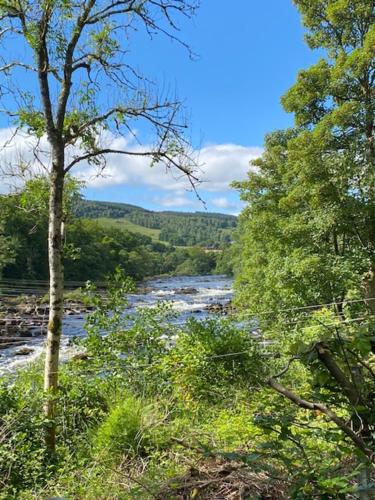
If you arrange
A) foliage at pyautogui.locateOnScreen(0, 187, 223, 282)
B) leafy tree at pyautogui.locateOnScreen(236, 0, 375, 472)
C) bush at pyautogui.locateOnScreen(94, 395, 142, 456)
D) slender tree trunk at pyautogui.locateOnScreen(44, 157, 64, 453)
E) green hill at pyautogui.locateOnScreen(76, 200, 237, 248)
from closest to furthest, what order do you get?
bush at pyautogui.locateOnScreen(94, 395, 142, 456) → slender tree trunk at pyautogui.locateOnScreen(44, 157, 64, 453) → foliage at pyautogui.locateOnScreen(0, 187, 223, 282) → leafy tree at pyautogui.locateOnScreen(236, 0, 375, 472) → green hill at pyautogui.locateOnScreen(76, 200, 237, 248)

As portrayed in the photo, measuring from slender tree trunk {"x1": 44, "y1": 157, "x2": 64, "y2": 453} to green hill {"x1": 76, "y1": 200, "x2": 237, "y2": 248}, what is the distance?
380ft

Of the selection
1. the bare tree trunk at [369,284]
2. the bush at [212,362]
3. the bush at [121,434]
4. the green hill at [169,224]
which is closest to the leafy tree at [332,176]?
the bare tree trunk at [369,284]

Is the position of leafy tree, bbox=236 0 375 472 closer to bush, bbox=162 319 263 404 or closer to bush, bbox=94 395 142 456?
bush, bbox=162 319 263 404

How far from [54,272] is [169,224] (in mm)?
170918

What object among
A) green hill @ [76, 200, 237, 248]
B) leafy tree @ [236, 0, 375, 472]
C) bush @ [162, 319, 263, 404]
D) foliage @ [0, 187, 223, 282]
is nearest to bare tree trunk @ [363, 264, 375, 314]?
leafy tree @ [236, 0, 375, 472]

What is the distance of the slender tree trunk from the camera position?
4.07 m

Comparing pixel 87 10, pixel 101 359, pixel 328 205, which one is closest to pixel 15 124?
pixel 87 10

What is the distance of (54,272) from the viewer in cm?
406

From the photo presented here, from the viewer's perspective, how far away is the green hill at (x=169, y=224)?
134125mm

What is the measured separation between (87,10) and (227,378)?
445cm

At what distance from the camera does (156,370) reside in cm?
506

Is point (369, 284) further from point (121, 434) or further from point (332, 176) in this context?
point (121, 434)

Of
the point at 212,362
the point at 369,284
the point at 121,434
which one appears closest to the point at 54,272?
the point at 121,434

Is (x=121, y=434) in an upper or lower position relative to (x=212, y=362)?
lower
